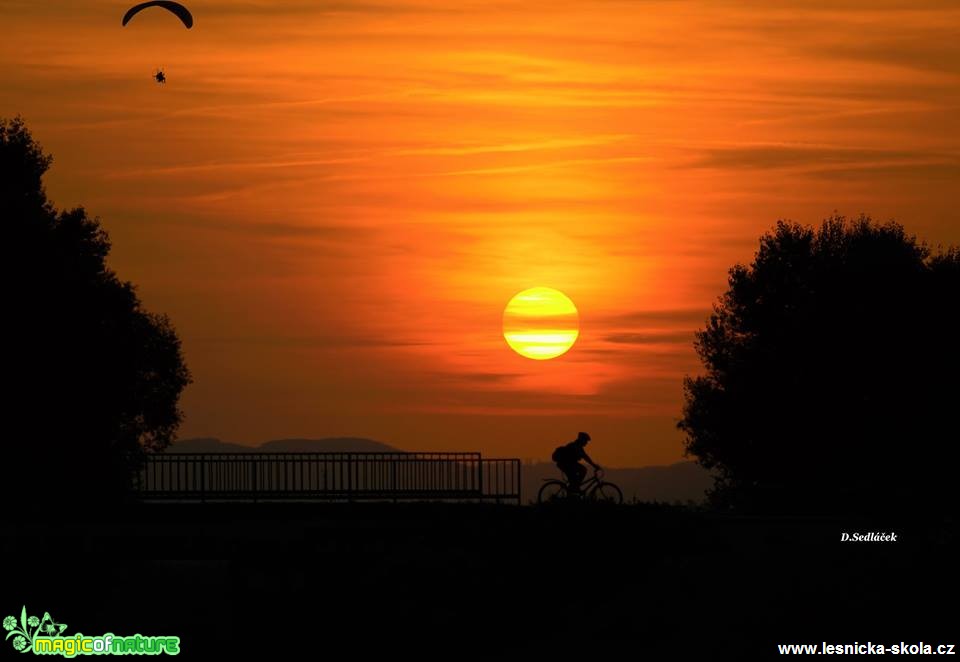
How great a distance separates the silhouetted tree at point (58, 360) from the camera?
4625 cm

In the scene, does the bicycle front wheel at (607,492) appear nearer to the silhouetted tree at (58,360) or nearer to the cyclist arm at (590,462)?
the cyclist arm at (590,462)

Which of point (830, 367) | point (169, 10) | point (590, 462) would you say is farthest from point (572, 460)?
point (830, 367)

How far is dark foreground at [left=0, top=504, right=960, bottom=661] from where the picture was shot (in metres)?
15.7

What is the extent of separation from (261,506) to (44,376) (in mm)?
12358

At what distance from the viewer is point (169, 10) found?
129ft

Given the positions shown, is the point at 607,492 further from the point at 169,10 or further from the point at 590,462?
the point at 169,10

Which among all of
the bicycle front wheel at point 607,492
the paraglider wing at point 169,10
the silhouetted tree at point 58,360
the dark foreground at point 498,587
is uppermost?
the paraglider wing at point 169,10

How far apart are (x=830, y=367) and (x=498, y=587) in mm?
49214

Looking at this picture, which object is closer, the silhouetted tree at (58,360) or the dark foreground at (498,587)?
the dark foreground at (498,587)

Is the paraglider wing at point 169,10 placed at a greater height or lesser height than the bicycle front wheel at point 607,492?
greater

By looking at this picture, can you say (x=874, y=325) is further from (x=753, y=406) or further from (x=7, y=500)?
(x=7, y=500)

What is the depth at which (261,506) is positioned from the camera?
3747cm

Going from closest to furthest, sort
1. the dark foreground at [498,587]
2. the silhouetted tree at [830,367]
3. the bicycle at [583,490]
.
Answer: the dark foreground at [498,587], the bicycle at [583,490], the silhouetted tree at [830,367]

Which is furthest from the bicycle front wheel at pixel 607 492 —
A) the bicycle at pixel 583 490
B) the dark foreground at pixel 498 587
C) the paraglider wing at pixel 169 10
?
the paraglider wing at pixel 169 10
